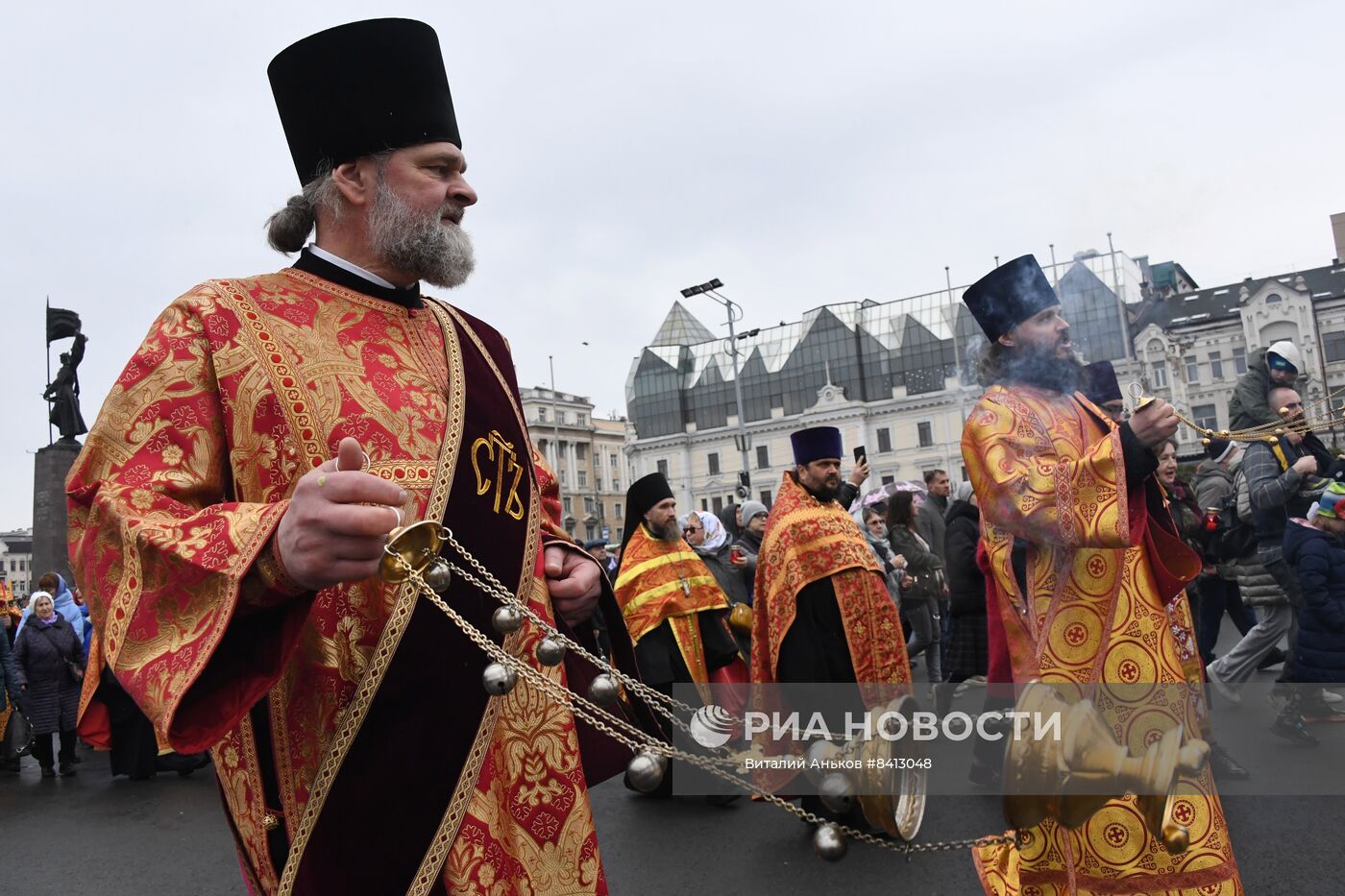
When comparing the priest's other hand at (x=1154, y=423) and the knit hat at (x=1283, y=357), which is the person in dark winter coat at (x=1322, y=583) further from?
the priest's other hand at (x=1154, y=423)

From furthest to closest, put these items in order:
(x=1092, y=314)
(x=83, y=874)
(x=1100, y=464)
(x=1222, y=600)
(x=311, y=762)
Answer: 1. (x=1222, y=600)
2. (x=1092, y=314)
3. (x=83, y=874)
4. (x=1100, y=464)
5. (x=311, y=762)

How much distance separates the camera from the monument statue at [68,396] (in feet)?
63.6

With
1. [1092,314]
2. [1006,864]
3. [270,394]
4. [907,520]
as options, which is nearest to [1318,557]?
[1092,314]

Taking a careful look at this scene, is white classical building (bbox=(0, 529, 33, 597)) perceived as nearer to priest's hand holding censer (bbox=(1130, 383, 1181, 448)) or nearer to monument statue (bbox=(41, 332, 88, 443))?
monument statue (bbox=(41, 332, 88, 443))

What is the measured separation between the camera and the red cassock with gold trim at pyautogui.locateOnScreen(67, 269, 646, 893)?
1592 millimetres

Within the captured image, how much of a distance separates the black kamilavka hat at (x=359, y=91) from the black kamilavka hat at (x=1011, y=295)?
7.11 ft

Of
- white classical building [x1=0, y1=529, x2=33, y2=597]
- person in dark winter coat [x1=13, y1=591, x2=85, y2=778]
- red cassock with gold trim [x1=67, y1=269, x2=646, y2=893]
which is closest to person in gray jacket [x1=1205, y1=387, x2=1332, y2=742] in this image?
red cassock with gold trim [x1=67, y1=269, x2=646, y2=893]

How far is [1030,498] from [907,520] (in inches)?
276

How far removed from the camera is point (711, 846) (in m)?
5.89

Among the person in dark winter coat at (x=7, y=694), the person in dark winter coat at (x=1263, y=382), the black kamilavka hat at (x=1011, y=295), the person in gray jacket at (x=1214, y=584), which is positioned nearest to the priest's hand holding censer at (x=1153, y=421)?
the black kamilavka hat at (x=1011, y=295)

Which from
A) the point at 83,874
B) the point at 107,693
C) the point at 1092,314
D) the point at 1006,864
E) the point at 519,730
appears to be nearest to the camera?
the point at 519,730

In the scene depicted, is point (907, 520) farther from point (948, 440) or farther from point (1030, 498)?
point (948, 440)

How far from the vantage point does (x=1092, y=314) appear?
23.7 feet

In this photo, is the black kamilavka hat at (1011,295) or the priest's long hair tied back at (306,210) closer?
the priest's long hair tied back at (306,210)
